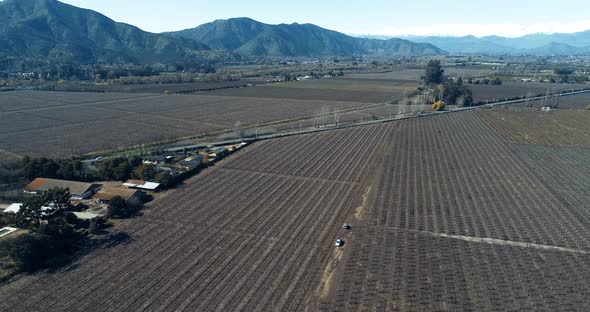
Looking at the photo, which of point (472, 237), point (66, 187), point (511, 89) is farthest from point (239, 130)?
point (511, 89)

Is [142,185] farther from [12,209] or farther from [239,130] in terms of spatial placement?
[239,130]

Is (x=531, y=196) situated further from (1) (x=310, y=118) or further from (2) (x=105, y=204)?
(1) (x=310, y=118)

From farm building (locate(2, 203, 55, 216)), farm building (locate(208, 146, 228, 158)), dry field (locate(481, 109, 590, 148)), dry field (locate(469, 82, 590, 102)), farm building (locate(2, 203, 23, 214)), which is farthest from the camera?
dry field (locate(469, 82, 590, 102))

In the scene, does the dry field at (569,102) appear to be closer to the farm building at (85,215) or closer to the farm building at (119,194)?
the farm building at (119,194)

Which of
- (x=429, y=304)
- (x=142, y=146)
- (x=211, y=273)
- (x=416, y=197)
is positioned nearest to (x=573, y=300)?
(x=429, y=304)

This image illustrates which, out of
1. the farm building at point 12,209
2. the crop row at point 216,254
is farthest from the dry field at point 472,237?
the farm building at point 12,209

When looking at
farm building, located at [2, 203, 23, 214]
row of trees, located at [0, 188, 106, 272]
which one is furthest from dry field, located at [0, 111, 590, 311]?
farm building, located at [2, 203, 23, 214]

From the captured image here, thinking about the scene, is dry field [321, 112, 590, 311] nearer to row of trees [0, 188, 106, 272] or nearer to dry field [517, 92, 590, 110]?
row of trees [0, 188, 106, 272]
